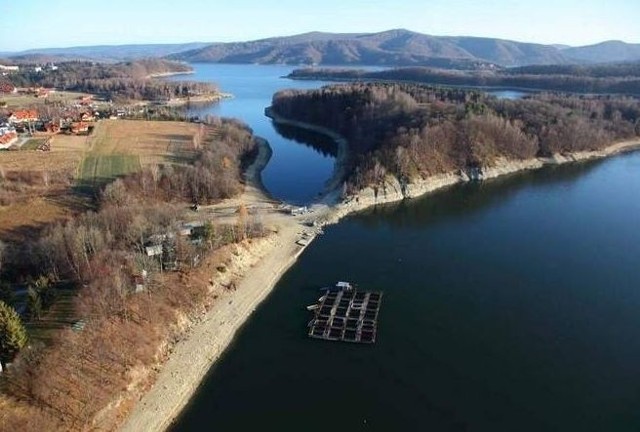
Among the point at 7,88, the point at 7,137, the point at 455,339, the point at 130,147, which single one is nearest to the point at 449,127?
the point at 130,147

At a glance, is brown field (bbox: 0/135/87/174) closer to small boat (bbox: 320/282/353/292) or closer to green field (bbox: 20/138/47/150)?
green field (bbox: 20/138/47/150)

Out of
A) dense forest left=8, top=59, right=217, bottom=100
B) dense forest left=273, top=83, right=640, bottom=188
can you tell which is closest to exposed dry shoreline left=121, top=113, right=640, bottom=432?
dense forest left=273, top=83, right=640, bottom=188

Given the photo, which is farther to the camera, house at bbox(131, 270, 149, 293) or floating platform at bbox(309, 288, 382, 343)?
house at bbox(131, 270, 149, 293)

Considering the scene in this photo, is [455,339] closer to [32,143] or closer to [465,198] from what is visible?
[465,198]

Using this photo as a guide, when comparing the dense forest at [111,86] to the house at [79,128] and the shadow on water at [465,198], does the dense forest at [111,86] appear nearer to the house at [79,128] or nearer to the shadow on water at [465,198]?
the house at [79,128]

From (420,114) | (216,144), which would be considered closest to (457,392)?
(216,144)

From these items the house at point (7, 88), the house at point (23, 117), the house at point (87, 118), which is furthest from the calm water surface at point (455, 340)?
the house at point (7, 88)

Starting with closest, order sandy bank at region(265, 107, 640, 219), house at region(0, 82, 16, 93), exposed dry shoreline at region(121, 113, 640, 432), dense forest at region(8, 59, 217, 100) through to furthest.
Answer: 1. exposed dry shoreline at region(121, 113, 640, 432)
2. sandy bank at region(265, 107, 640, 219)
3. house at region(0, 82, 16, 93)
4. dense forest at region(8, 59, 217, 100)

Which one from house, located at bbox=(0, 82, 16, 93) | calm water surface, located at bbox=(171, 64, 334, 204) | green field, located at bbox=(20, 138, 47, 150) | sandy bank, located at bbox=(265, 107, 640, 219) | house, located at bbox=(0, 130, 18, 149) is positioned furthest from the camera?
house, located at bbox=(0, 82, 16, 93)
